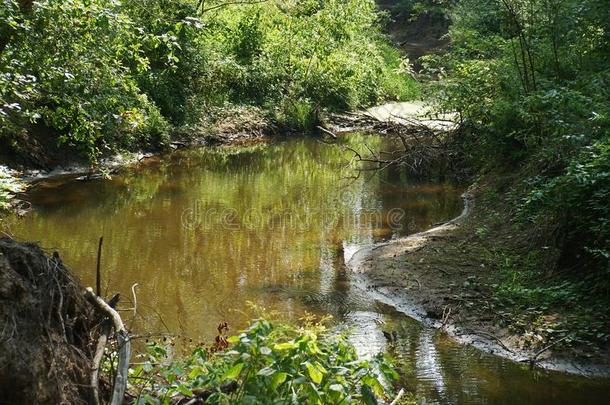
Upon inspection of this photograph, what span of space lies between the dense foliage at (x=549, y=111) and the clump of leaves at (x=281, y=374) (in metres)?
4.25

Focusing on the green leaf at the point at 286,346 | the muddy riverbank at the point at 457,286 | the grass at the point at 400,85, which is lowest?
the muddy riverbank at the point at 457,286

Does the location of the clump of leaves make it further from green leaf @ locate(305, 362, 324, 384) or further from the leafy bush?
the leafy bush

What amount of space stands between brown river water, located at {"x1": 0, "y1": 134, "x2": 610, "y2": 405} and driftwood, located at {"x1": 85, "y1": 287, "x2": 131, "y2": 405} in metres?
1.74

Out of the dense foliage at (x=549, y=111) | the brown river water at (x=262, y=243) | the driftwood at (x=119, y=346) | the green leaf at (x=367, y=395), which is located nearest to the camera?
the green leaf at (x=367, y=395)

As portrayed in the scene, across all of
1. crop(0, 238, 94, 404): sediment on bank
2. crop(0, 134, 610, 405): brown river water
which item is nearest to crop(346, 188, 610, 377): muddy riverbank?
crop(0, 134, 610, 405): brown river water

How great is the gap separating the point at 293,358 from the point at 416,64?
3417 centimetres

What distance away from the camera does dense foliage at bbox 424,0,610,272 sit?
26.8 feet

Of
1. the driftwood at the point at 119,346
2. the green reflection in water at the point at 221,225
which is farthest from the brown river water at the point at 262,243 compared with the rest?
the driftwood at the point at 119,346

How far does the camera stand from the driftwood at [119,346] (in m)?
3.92

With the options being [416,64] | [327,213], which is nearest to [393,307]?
[327,213]

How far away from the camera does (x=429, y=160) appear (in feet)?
54.7

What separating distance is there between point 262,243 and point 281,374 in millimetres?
8457

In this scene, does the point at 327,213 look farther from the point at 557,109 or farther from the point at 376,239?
the point at 557,109

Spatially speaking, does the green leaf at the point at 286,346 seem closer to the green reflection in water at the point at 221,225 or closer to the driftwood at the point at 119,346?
the driftwood at the point at 119,346
